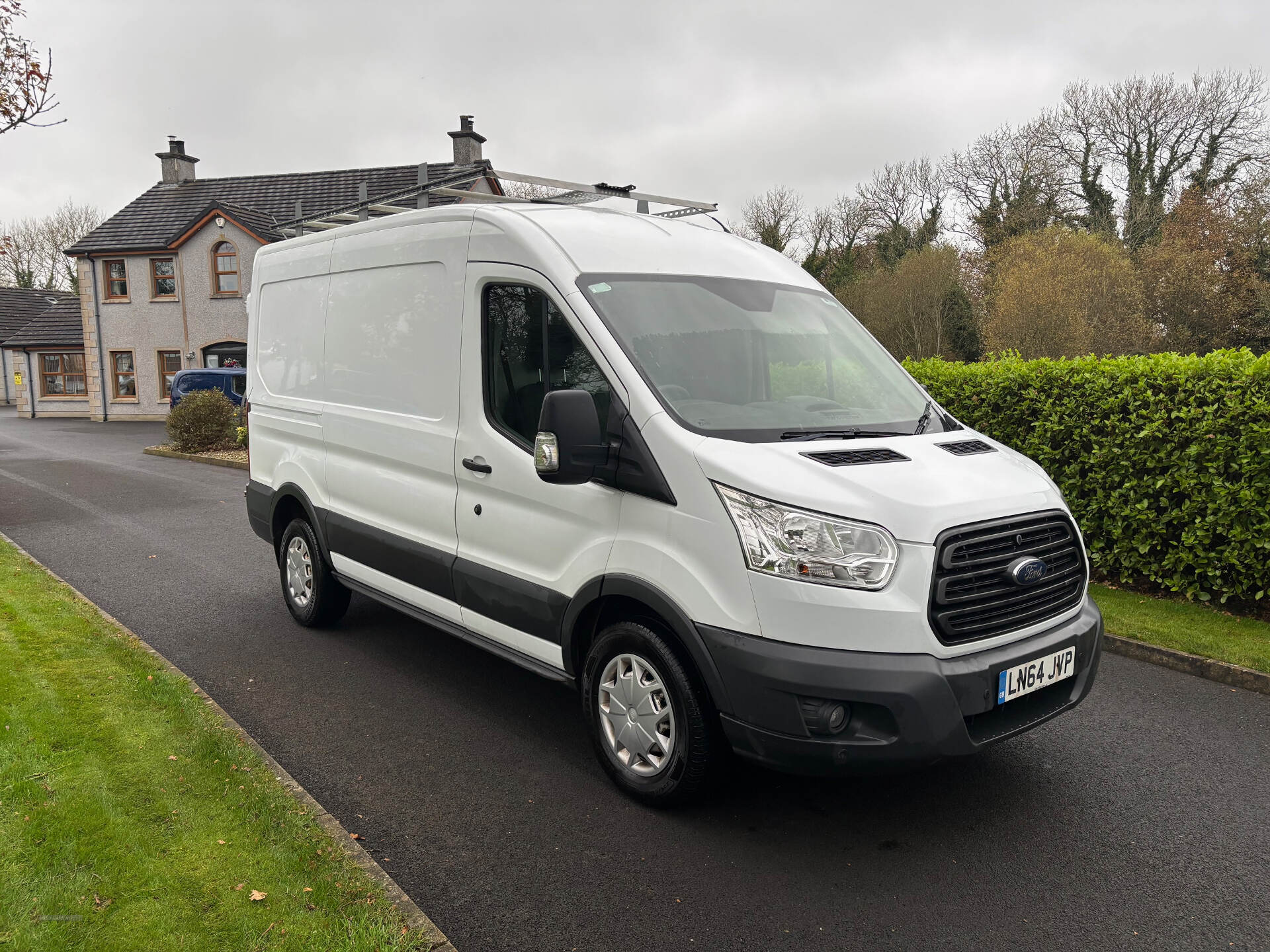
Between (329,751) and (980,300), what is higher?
(980,300)

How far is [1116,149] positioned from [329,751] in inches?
1381

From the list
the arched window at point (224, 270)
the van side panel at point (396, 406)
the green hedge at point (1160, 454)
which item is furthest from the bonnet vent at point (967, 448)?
the arched window at point (224, 270)

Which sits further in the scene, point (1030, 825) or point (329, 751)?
point (329, 751)

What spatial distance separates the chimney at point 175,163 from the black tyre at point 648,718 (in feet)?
138

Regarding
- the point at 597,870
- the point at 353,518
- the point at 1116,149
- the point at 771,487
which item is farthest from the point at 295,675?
the point at 1116,149

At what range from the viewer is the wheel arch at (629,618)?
3.44 metres

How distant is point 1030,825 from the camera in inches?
146

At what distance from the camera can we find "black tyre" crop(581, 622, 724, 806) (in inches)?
141

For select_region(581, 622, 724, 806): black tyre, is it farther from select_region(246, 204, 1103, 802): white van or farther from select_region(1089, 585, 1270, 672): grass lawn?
select_region(1089, 585, 1270, 672): grass lawn

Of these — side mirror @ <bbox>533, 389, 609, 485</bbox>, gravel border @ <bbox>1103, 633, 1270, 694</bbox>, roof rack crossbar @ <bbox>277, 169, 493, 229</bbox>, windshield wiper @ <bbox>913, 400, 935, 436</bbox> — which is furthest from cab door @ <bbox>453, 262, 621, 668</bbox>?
gravel border @ <bbox>1103, 633, 1270, 694</bbox>

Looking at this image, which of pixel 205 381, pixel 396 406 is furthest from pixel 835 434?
pixel 205 381

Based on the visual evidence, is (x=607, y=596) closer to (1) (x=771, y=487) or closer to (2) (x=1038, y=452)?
(1) (x=771, y=487)

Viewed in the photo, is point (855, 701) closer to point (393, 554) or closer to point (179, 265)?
point (393, 554)

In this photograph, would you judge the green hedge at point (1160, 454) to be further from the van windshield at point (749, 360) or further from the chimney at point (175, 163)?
the chimney at point (175, 163)
